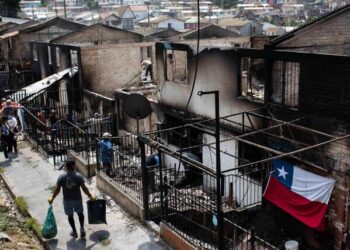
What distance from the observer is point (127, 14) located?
345 feet

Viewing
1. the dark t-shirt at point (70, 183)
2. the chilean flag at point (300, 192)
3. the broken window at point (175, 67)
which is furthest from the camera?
the broken window at point (175, 67)

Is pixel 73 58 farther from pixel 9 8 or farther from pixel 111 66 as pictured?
pixel 9 8

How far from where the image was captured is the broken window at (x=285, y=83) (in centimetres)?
1316

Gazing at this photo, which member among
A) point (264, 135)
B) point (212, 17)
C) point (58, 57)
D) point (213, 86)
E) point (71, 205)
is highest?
point (213, 86)

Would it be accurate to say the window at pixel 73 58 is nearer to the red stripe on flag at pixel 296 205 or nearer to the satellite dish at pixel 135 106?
the satellite dish at pixel 135 106

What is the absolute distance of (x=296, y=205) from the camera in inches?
498

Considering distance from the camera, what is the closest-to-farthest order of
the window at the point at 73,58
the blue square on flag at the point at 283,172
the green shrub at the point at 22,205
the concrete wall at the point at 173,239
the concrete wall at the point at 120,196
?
the concrete wall at the point at 173,239
the concrete wall at the point at 120,196
the green shrub at the point at 22,205
the blue square on flag at the point at 283,172
the window at the point at 73,58

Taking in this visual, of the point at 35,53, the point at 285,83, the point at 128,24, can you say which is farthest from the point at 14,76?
the point at 128,24

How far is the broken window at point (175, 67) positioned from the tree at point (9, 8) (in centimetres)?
4648

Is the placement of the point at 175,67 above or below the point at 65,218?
above

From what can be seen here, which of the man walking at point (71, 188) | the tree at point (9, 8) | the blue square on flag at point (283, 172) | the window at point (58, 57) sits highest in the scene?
the tree at point (9, 8)

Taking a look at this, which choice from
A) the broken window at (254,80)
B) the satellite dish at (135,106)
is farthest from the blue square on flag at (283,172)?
the satellite dish at (135,106)

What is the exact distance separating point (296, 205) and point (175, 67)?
1110 cm

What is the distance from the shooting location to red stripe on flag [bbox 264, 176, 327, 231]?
12164mm
